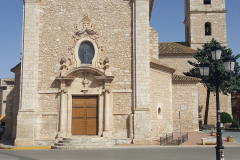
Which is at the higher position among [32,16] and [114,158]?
[32,16]

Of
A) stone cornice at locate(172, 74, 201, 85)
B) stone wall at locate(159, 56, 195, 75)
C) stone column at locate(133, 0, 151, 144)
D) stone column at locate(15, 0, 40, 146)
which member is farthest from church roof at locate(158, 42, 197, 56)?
stone column at locate(15, 0, 40, 146)

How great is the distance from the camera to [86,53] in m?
17.0

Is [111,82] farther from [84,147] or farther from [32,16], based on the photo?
[32,16]

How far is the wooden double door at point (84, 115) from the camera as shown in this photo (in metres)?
16.4

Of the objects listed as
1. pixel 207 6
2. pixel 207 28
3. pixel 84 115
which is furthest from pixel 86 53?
pixel 207 6

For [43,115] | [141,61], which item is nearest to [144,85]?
[141,61]

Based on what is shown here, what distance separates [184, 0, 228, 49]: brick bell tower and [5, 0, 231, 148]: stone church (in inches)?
922

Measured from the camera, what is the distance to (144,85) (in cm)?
1630

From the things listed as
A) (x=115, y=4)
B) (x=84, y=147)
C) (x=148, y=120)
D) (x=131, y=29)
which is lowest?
(x=84, y=147)

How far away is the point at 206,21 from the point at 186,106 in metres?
18.7

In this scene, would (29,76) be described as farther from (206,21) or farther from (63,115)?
(206,21)

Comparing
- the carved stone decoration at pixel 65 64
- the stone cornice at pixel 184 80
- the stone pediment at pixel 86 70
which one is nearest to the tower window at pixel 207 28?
the stone cornice at pixel 184 80

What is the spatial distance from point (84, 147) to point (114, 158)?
407 centimetres

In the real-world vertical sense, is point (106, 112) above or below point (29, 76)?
below
